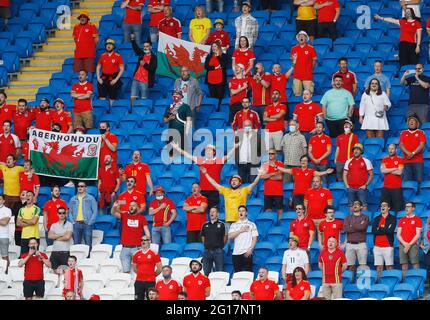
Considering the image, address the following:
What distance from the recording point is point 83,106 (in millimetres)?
28562

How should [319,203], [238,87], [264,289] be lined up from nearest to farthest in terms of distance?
[264,289], [319,203], [238,87]

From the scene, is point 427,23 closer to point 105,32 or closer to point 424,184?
point 424,184

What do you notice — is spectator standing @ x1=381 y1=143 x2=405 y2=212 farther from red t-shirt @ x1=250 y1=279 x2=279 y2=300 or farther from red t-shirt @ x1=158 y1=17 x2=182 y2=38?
red t-shirt @ x1=158 y1=17 x2=182 y2=38

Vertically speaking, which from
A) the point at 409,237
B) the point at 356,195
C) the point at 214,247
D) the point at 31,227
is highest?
the point at 356,195

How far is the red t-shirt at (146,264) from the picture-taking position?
958 inches

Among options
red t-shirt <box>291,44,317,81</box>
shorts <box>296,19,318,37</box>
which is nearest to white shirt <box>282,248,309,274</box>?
red t-shirt <box>291,44,317,81</box>

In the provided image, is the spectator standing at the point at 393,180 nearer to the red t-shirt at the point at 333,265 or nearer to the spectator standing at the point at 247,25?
the red t-shirt at the point at 333,265

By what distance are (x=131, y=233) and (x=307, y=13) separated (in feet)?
20.0

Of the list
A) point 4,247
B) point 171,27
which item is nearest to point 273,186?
point 4,247

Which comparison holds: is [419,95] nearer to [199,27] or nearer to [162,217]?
[162,217]

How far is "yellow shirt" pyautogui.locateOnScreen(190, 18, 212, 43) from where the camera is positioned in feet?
96.8

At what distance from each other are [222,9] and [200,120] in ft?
11.0

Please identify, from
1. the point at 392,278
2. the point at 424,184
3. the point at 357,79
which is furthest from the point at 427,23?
the point at 392,278

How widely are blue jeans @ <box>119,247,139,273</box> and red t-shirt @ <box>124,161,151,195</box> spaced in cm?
152
